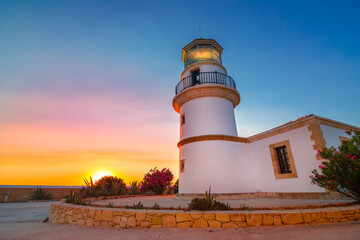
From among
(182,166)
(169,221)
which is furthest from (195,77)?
(169,221)

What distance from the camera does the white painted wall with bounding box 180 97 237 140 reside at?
33.7 ft

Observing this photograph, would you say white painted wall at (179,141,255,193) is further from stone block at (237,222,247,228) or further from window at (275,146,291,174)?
stone block at (237,222,247,228)

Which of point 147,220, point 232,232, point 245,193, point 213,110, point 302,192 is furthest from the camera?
point 213,110

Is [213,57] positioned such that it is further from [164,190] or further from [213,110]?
[164,190]

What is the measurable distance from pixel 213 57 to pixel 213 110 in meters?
4.27

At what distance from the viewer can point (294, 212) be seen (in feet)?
12.8

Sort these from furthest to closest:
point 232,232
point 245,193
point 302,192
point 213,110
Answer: point 213,110, point 245,193, point 302,192, point 232,232

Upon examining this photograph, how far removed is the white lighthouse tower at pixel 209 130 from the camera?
9.32 m

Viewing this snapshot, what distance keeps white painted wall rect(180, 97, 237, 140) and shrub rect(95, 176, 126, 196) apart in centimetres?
560

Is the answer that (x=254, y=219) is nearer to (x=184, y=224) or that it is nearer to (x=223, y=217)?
(x=223, y=217)

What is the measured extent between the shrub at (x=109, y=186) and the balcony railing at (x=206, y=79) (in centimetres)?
762

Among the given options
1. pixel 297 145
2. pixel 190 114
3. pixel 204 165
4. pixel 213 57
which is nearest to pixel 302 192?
pixel 297 145

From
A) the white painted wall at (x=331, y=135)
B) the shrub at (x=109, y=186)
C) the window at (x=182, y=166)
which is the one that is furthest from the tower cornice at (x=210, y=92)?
the shrub at (x=109, y=186)

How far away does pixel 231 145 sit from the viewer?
390 inches
